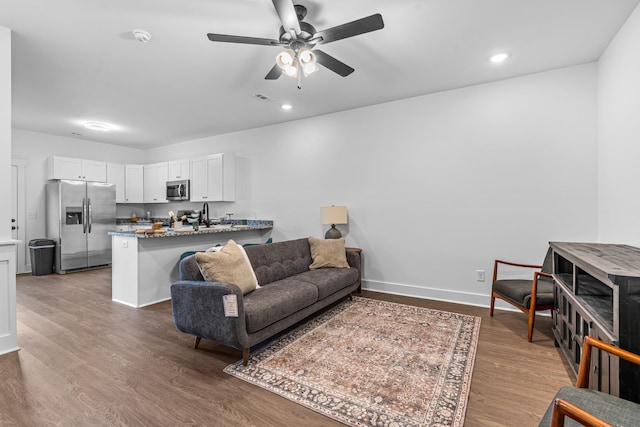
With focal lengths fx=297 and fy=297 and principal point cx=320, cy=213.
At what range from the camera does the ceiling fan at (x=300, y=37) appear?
2004 millimetres

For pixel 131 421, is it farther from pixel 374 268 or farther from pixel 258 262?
pixel 374 268

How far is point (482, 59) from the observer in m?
3.10

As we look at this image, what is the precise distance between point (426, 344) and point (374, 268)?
6.00ft

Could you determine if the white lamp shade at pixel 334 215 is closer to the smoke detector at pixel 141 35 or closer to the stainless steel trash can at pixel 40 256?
the smoke detector at pixel 141 35

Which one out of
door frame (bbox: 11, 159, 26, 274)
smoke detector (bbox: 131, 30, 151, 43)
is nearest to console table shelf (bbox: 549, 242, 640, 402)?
smoke detector (bbox: 131, 30, 151, 43)

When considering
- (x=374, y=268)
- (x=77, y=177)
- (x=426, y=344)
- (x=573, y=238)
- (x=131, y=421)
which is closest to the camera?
(x=131, y=421)

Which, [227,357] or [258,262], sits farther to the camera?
[258,262]

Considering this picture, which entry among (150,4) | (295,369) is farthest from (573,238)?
(150,4)

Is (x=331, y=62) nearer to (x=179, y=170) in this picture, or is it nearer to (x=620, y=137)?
(x=620, y=137)

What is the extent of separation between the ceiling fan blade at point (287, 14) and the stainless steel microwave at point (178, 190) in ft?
15.8

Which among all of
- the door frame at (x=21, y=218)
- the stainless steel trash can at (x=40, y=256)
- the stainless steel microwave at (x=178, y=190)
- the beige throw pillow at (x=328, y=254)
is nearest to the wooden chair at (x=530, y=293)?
the beige throw pillow at (x=328, y=254)

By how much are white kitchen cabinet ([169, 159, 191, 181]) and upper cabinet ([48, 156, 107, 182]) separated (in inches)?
58.9

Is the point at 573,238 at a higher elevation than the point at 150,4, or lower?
lower

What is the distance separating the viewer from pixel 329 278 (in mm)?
3398
